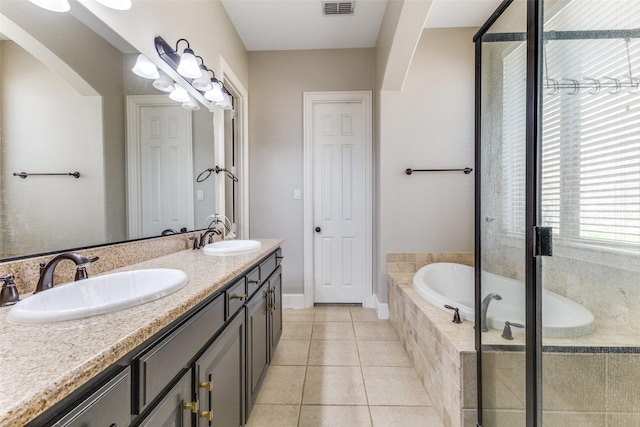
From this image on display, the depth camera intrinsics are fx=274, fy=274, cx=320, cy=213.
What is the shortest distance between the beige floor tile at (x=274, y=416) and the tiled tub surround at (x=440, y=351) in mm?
773

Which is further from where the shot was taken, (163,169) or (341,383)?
(341,383)

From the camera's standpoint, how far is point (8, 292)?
2.34 ft

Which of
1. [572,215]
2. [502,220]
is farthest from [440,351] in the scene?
[572,215]

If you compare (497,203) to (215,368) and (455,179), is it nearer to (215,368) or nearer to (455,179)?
(215,368)

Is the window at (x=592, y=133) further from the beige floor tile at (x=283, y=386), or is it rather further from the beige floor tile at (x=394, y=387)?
the beige floor tile at (x=283, y=386)

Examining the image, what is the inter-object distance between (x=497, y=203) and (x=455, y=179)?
4.98 ft

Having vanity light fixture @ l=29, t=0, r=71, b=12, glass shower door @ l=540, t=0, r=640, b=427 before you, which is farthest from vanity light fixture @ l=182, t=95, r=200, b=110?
glass shower door @ l=540, t=0, r=640, b=427

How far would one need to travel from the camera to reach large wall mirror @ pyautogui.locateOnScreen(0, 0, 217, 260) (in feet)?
2.61

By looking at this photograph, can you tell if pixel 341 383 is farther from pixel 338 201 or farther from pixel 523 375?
pixel 338 201

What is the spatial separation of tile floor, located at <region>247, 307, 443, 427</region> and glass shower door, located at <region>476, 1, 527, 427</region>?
0.48 metres

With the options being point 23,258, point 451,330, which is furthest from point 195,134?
point 451,330

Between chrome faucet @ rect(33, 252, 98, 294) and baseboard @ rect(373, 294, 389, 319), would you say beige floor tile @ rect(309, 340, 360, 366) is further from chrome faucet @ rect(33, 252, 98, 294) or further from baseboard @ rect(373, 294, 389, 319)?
chrome faucet @ rect(33, 252, 98, 294)

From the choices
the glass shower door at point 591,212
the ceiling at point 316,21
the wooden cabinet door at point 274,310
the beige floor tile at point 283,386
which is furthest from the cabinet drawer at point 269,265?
the ceiling at point 316,21

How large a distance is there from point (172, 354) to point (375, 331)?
2020mm
